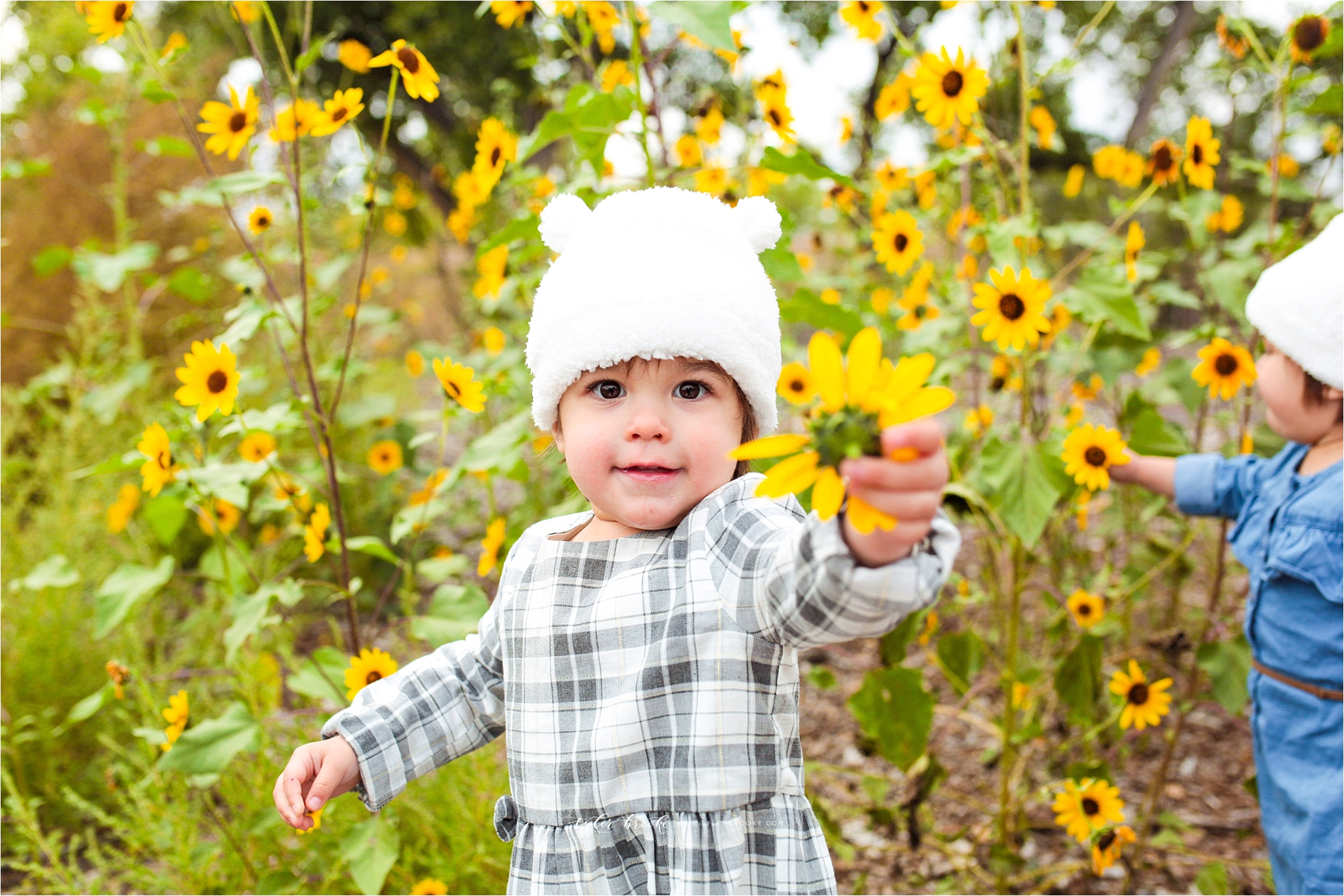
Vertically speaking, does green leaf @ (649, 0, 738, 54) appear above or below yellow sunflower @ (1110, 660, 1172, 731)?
above

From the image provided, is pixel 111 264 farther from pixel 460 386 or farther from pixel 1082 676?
pixel 1082 676

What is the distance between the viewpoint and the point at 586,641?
0.96 m

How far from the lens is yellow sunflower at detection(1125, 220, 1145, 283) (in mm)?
1699

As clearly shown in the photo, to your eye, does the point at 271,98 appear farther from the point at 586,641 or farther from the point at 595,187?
the point at 586,641

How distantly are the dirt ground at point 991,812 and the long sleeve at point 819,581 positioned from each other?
0.93 metres

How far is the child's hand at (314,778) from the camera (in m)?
0.97

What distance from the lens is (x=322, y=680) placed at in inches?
59.8

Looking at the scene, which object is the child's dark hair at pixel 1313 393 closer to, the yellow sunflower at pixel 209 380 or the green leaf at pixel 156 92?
the yellow sunflower at pixel 209 380

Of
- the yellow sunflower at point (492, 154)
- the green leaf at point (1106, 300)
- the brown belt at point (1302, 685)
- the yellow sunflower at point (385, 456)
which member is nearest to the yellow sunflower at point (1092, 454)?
the green leaf at point (1106, 300)

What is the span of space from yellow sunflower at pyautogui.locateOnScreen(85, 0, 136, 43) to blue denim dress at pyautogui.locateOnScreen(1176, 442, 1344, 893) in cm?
202

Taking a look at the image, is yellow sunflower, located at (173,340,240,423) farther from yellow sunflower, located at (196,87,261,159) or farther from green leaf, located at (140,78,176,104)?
green leaf, located at (140,78,176,104)

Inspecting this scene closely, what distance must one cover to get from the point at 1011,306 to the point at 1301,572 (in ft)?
1.99

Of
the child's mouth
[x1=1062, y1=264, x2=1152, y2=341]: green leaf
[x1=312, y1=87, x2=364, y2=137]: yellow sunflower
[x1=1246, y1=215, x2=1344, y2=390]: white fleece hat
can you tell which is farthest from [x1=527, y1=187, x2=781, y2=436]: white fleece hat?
[x1=1246, y1=215, x2=1344, y2=390]: white fleece hat

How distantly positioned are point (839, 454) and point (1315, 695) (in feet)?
4.06
